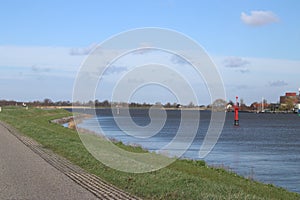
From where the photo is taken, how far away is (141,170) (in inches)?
661

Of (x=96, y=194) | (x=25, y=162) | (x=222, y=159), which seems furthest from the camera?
(x=222, y=159)

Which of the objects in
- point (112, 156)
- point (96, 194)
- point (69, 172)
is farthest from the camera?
point (112, 156)

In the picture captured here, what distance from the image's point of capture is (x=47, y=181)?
46.6ft

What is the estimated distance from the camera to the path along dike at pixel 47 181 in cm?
1206

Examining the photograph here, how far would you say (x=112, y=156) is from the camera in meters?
21.3

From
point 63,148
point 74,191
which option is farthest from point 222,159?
point 74,191

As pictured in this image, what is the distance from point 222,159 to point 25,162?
566 inches

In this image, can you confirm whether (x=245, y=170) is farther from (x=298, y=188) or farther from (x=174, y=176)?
(x=174, y=176)

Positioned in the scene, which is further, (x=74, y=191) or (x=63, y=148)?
(x=63, y=148)

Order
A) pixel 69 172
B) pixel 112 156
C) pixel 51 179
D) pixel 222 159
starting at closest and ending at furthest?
pixel 51 179 < pixel 69 172 < pixel 112 156 < pixel 222 159

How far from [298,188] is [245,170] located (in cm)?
527

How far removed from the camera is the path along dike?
39.6 feet

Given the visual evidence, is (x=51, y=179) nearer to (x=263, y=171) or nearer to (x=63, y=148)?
(x=63, y=148)

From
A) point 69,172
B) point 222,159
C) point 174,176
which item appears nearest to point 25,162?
point 69,172
